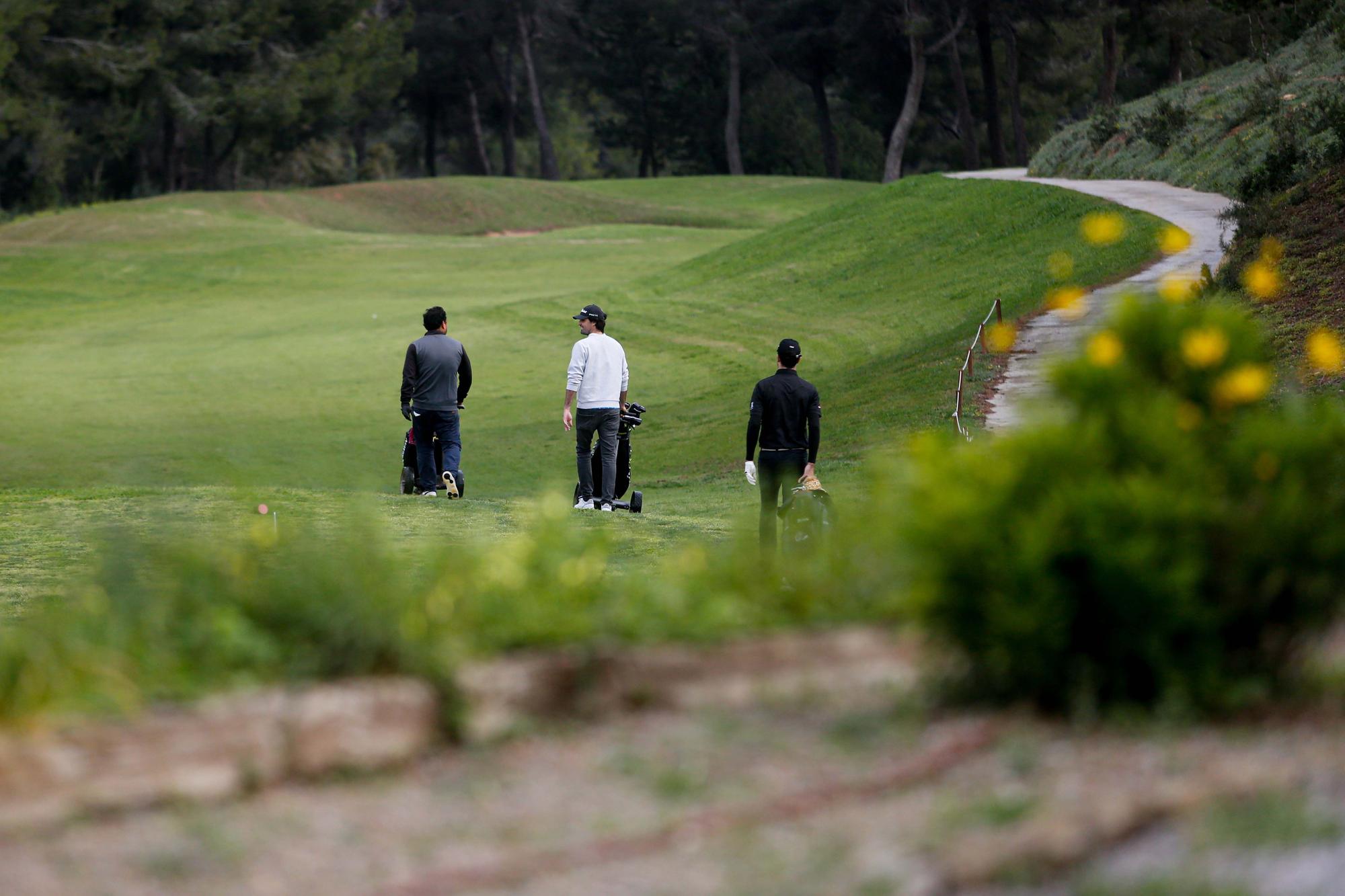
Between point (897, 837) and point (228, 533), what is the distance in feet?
25.3

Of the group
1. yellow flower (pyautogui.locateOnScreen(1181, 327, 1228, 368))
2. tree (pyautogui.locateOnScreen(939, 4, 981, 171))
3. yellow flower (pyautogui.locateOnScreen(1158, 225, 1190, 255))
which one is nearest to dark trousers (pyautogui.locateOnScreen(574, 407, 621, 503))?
yellow flower (pyautogui.locateOnScreen(1181, 327, 1228, 368))

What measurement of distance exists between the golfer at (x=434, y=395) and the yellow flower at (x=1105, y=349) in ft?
31.2

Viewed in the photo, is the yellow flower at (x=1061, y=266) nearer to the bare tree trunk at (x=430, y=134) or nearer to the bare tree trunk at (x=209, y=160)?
the bare tree trunk at (x=209, y=160)

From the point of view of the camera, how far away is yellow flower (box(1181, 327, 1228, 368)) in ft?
17.8

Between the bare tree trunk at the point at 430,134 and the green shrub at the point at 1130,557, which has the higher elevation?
the bare tree trunk at the point at 430,134

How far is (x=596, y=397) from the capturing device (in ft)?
45.3

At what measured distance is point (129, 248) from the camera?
1802 inches

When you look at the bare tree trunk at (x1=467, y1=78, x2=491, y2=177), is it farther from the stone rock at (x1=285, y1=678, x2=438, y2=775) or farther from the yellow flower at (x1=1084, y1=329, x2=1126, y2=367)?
the stone rock at (x1=285, y1=678, x2=438, y2=775)

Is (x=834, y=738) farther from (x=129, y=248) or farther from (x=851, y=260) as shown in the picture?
(x=129, y=248)

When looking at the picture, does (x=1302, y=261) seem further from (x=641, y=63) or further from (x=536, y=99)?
(x=641, y=63)

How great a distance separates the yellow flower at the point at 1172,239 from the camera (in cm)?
2338

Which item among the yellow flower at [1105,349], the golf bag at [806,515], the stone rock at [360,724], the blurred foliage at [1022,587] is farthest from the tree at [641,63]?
the stone rock at [360,724]

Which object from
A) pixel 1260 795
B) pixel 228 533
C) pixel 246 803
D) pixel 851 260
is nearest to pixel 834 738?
pixel 1260 795

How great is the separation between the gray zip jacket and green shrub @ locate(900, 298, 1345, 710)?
9.83 m
